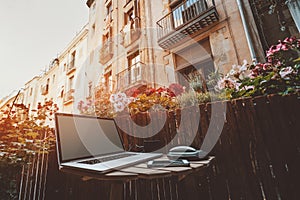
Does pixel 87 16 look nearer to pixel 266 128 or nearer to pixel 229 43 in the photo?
pixel 229 43

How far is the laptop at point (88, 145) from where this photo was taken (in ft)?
3.77

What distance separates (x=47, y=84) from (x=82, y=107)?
15578mm

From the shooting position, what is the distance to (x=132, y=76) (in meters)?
7.60

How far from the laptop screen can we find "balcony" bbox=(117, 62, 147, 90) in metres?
5.22

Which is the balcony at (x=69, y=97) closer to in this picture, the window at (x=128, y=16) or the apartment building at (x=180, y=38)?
the apartment building at (x=180, y=38)

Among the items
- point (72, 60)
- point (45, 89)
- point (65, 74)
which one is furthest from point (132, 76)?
point (45, 89)

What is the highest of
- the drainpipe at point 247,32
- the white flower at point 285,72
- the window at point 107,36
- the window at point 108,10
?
the window at point 108,10

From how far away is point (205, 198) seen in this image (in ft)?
5.89

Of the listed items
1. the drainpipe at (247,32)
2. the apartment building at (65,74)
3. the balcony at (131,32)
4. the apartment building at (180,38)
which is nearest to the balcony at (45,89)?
the apartment building at (65,74)

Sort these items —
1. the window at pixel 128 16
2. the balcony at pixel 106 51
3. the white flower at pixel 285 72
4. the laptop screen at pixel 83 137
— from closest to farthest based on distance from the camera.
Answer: the laptop screen at pixel 83 137 → the white flower at pixel 285 72 → the window at pixel 128 16 → the balcony at pixel 106 51

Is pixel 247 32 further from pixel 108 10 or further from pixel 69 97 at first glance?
pixel 69 97

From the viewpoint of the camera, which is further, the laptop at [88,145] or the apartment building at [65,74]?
the apartment building at [65,74]

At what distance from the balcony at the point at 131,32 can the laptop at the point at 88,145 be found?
7.07m

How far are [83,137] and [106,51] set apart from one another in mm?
9204
